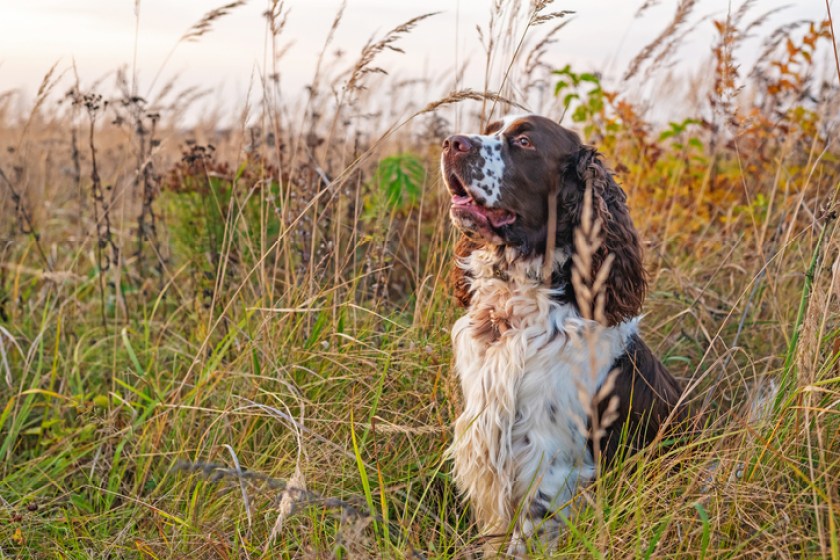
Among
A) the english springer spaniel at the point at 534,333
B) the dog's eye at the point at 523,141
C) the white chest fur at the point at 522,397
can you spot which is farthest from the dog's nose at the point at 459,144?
the white chest fur at the point at 522,397

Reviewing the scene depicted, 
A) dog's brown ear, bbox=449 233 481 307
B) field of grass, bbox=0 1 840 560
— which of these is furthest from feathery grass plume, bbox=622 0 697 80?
dog's brown ear, bbox=449 233 481 307

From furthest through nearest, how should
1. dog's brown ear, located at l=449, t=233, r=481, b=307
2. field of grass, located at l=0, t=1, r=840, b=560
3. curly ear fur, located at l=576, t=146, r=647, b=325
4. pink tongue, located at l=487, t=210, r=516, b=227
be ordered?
dog's brown ear, located at l=449, t=233, r=481, b=307 < pink tongue, located at l=487, t=210, r=516, b=227 < curly ear fur, located at l=576, t=146, r=647, b=325 < field of grass, located at l=0, t=1, r=840, b=560

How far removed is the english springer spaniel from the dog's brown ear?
2.3 inches

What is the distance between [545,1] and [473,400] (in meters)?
1.30

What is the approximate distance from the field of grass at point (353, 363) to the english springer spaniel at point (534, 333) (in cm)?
15

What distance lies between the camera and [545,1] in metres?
2.88

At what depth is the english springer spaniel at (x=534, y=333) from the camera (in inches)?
106

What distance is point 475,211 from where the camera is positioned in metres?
2.87

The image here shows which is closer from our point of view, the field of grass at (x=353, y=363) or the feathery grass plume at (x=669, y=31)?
the field of grass at (x=353, y=363)

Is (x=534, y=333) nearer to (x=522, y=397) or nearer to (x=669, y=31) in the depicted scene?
(x=522, y=397)

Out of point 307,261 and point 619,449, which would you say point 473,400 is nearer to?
point 619,449

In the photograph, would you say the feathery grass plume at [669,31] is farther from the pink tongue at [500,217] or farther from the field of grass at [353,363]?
the pink tongue at [500,217]

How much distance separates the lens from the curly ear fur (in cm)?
278

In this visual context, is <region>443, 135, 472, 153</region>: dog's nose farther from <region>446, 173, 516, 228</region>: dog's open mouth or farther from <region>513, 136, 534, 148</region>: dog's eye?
<region>513, 136, 534, 148</region>: dog's eye
